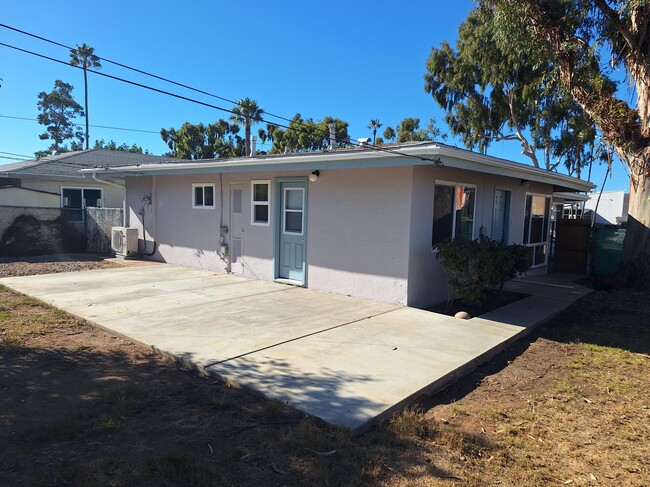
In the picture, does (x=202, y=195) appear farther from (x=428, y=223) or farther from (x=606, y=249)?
(x=606, y=249)

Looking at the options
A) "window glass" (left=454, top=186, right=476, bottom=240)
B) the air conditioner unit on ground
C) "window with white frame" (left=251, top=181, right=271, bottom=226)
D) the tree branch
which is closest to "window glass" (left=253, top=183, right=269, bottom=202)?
"window with white frame" (left=251, top=181, right=271, bottom=226)

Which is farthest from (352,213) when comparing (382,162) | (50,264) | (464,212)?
(50,264)

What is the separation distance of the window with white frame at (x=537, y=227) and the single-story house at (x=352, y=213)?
0.03 m

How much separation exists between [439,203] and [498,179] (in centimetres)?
259

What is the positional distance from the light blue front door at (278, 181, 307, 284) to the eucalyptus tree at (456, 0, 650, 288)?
7.24 meters

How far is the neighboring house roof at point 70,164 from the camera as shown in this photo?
15758 millimetres

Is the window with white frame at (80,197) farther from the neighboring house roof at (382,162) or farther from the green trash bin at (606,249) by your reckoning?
the green trash bin at (606,249)

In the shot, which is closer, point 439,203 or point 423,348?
point 423,348

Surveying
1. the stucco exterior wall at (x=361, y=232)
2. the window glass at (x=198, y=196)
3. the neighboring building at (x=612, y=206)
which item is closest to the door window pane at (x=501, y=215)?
the stucco exterior wall at (x=361, y=232)

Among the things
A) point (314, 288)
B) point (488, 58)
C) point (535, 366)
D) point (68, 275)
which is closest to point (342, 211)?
point (314, 288)

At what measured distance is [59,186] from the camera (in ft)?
55.0

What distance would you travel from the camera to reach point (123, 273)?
10.5 metres

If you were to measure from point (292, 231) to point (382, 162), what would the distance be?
3.08 m

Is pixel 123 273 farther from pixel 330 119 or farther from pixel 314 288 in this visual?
pixel 330 119
